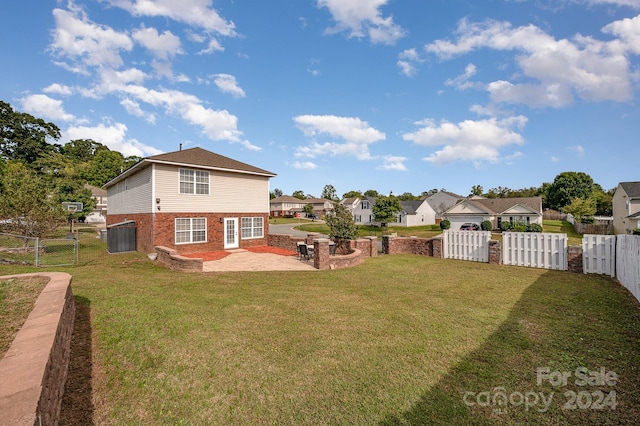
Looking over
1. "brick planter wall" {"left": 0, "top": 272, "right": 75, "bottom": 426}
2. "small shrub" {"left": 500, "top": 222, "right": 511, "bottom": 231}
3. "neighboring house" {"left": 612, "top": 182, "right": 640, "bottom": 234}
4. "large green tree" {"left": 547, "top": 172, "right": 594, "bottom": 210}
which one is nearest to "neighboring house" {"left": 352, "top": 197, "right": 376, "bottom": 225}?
"small shrub" {"left": 500, "top": 222, "right": 511, "bottom": 231}

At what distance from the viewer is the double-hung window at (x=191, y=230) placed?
53.1 ft

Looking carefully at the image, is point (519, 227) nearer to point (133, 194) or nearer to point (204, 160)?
point (204, 160)

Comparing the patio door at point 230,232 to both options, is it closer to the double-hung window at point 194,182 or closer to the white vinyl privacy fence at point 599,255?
the double-hung window at point 194,182

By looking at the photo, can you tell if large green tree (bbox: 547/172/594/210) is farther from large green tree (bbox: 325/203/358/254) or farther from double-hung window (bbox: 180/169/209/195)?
double-hung window (bbox: 180/169/209/195)

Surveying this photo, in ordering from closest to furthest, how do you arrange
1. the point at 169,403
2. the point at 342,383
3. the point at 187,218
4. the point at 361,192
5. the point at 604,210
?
the point at 169,403 → the point at 342,383 → the point at 187,218 → the point at 604,210 → the point at 361,192

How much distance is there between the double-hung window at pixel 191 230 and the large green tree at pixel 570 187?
3308 inches

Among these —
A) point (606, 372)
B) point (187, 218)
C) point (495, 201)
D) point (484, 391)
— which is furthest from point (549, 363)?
point (495, 201)

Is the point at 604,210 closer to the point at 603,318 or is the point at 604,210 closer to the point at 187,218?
the point at 603,318

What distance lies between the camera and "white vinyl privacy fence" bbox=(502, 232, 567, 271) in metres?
11.4

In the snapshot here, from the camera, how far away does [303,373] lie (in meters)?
4.00

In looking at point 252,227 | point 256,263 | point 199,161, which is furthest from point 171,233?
point 256,263

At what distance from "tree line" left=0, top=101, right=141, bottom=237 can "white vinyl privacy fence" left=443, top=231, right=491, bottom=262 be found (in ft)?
74.0

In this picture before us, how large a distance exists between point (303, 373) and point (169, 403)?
66.7 inches

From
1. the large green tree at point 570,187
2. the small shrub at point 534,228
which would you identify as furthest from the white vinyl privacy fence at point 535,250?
the large green tree at point 570,187
